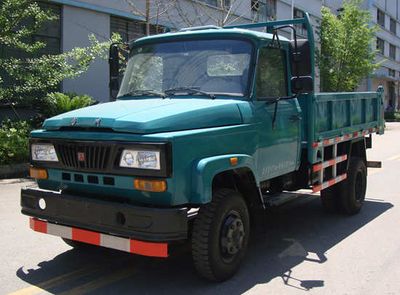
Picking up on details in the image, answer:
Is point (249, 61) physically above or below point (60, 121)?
above

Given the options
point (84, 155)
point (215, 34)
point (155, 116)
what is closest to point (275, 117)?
point (215, 34)

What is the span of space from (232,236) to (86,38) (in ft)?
45.4

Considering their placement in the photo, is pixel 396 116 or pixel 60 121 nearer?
pixel 60 121

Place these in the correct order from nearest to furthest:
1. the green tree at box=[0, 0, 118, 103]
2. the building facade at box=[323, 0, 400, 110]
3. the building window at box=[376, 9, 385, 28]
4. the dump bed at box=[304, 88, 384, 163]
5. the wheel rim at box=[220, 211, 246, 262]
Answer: the wheel rim at box=[220, 211, 246, 262] → the dump bed at box=[304, 88, 384, 163] → the green tree at box=[0, 0, 118, 103] → the building facade at box=[323, 0, 400, 110] → the building window at box=[376, 9, 385, 28]

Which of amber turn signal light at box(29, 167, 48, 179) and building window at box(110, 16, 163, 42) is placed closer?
amber turn signal light at box(29, 167, 48, 179)

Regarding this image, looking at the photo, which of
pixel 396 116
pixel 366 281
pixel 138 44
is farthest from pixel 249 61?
pixel 396 116

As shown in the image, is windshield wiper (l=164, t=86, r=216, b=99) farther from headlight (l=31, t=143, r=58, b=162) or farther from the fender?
headlight (l=31, t=143, r=58, b=162)

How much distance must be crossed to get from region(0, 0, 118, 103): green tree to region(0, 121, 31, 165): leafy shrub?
0.85 meters

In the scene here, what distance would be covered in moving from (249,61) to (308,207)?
3820 millimetres

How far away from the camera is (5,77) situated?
14.0 metres

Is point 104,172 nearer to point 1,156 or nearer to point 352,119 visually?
point 352,119

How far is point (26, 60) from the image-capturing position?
13688 millimetres

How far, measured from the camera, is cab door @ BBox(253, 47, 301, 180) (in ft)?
18.7

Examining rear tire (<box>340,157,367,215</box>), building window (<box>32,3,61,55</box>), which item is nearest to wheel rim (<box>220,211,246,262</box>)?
rear tire (<box>340,157,367,215</box>)
